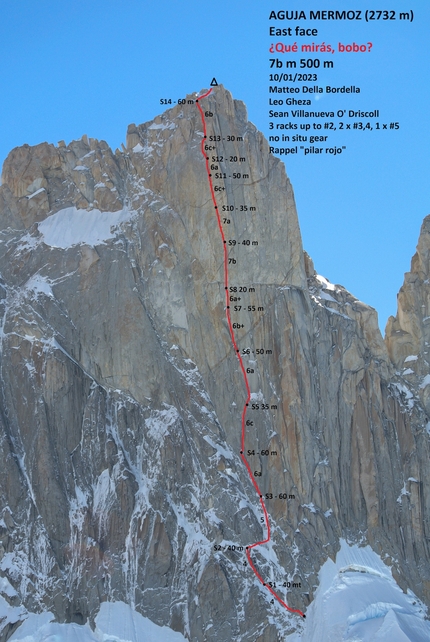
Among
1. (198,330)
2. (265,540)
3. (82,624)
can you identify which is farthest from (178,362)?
(82,624)

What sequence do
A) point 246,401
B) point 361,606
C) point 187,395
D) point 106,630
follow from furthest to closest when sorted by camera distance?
point 246,401, point 187,395, point 361,606, point 106,630

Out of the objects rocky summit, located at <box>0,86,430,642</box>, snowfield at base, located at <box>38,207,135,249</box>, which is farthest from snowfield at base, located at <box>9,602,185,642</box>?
snowfield at base, located at <box>38,207,135,249</box>

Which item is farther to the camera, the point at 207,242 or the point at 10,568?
the point at 207,242

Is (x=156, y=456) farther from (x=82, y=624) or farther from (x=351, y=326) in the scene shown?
(x=351, y=326)

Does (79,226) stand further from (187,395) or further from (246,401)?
(246,401)

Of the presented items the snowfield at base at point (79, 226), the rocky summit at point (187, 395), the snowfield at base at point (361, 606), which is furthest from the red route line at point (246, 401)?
the snowfield at base at point (79, 226)

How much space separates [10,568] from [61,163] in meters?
37.7

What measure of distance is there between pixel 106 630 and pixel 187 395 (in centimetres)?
2069

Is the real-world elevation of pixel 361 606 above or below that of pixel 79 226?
below

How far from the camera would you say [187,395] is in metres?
93.6

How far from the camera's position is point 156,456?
90812 millimetres

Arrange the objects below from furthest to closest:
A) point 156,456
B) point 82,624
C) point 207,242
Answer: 1. point 207,242
2. point 156,456
3. point 82,624

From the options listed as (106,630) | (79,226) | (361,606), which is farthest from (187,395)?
(361,606)

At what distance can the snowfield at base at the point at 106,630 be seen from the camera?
82.8m
